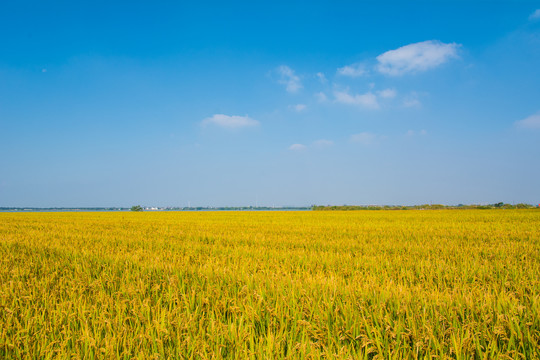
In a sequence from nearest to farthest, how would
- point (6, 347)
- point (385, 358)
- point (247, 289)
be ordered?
point (385, 358), point (6, 347), point (247, 289)

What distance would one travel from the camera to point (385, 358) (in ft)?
5.65

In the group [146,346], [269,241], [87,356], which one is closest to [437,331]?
[146,346]

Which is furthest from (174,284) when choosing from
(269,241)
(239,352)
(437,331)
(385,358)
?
(269,241)

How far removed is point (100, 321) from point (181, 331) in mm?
669

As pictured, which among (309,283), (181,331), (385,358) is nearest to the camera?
(385,358)

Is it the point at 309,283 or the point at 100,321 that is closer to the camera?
the point at 100,321

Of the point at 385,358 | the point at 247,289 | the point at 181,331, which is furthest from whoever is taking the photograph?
the point at 247,289

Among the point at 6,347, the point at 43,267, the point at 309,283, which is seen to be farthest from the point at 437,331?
the point at 43,267

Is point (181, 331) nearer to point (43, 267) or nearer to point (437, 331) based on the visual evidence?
point (437, 331)

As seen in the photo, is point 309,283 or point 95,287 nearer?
point 309,283

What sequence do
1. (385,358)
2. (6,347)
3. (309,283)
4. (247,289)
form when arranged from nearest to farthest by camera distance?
(385,358) → (6,347) → (247,289) → (309,283)

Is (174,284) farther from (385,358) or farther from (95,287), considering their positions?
(385,358)

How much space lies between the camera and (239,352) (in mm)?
1731

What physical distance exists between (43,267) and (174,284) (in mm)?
2699
